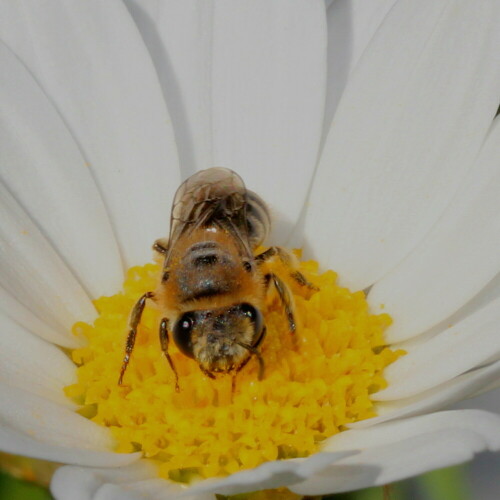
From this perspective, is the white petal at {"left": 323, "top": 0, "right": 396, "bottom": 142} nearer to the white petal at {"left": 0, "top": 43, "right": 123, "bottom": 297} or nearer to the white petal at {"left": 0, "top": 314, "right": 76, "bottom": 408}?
the white petal at {"left": 0, "top": 43, "right": 123, "bottom": 297}

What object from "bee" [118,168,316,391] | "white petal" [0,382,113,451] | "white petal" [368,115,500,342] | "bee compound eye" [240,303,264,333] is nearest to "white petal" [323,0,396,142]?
"white petal" [368,115,500,342]

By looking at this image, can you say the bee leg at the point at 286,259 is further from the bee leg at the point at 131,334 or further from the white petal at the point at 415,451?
the white petal at the point at 415,451

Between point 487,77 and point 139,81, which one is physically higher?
point 139,81

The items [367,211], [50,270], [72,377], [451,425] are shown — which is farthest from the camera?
[367,211]

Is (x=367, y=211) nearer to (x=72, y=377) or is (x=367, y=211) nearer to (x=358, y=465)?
(x=72, y=377)

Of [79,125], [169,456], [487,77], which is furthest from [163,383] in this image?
[487,77]

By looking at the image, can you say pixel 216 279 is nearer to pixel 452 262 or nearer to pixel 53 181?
pixel 452 262
